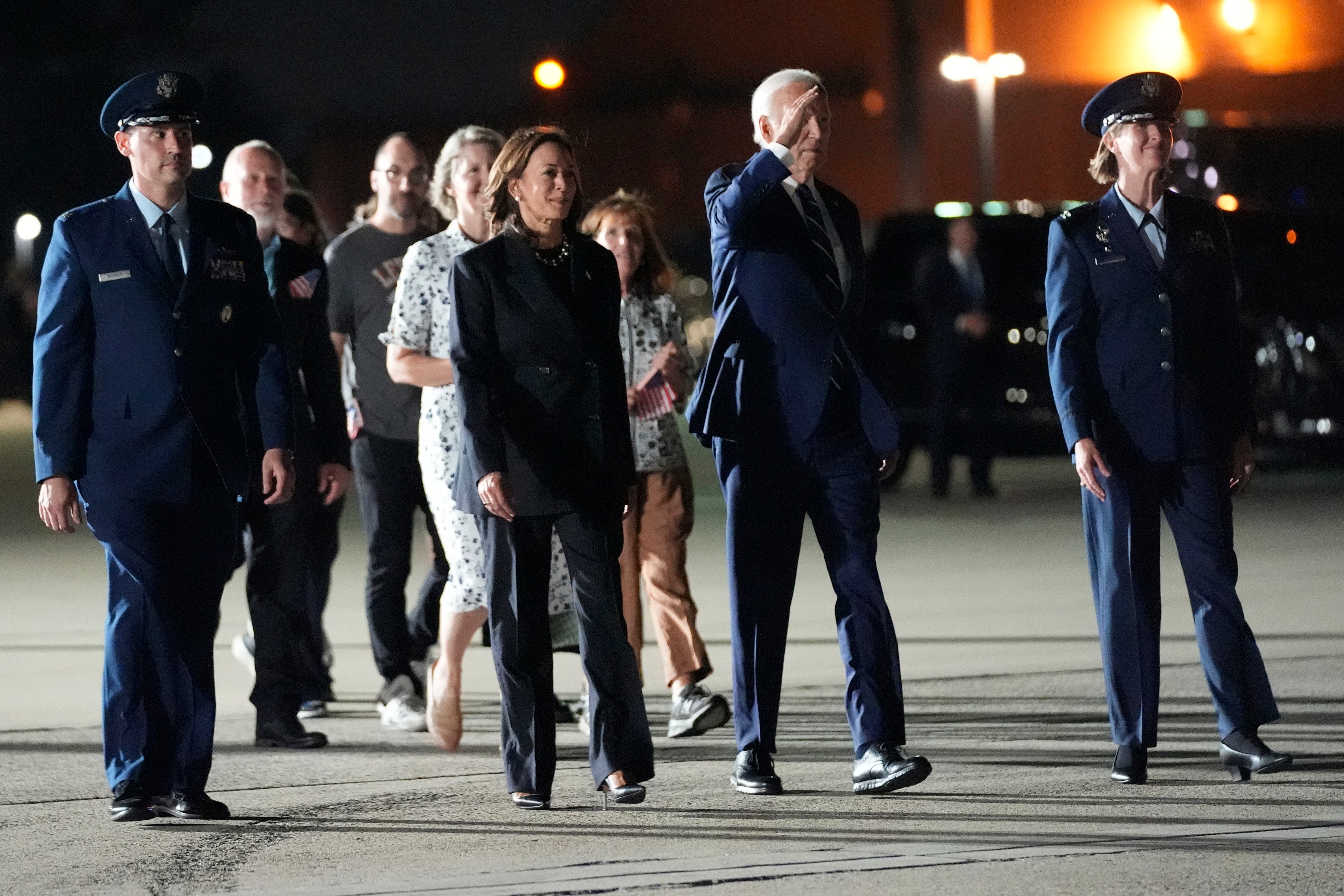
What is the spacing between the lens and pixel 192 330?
6.15m

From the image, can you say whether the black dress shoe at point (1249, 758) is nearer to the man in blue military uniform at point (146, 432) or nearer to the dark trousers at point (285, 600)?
the man in blue military uniform at point (146, 432)

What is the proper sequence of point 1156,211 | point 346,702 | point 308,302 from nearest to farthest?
1. point 1156,211
2. point 308,302
3. point 346,702

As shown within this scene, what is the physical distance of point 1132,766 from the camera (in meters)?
6.35

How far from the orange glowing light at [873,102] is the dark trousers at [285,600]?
42998 millimetres

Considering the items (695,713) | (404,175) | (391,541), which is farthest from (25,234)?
(695,713)

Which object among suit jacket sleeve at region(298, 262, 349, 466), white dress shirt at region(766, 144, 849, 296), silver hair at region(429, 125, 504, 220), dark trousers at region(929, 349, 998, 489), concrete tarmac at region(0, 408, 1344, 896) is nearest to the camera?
concrete tarmac at region(0, 408, 1344, 896)

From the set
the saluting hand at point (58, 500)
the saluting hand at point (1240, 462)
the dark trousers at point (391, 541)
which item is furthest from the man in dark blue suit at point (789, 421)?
the dark trousers at point (391, 541)

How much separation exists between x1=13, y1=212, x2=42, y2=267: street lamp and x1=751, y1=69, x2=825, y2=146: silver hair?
43.4 metres

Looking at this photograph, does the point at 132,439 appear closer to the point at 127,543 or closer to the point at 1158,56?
the point at 127,543

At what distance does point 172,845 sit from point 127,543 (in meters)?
0.86

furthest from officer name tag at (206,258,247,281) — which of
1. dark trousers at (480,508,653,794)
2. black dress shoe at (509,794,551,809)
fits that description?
black dress shoe at (509,794,551,809)

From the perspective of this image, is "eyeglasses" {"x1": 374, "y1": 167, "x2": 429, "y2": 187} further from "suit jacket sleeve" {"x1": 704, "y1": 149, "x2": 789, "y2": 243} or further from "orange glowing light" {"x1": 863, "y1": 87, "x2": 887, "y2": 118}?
"orange glowing light" {"x1": 863, "y1": 87, "x2": 887, "y2": 118}

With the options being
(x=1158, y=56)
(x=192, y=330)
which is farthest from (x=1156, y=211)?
(x=1158, y=56)

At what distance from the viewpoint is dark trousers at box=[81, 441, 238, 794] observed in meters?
6.07
